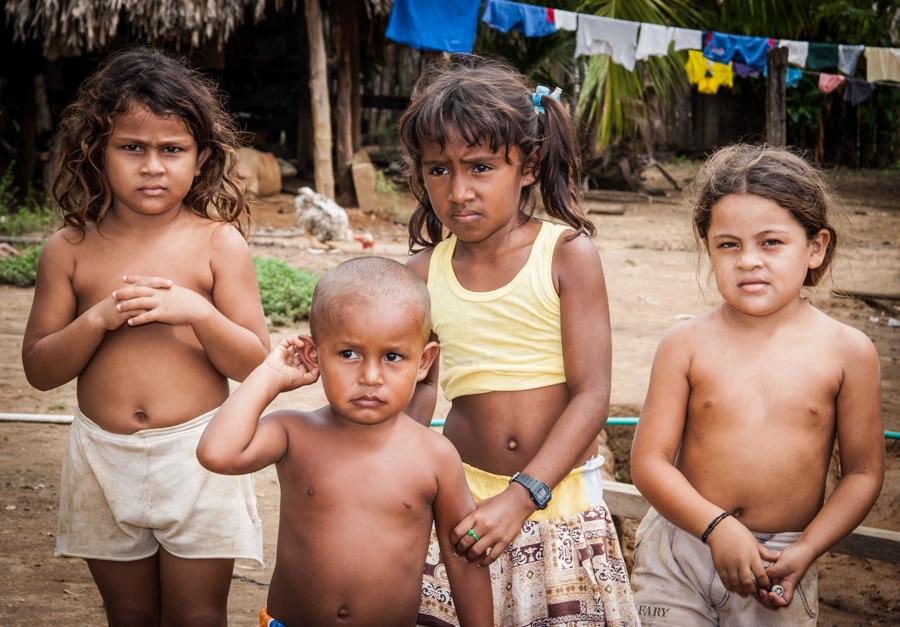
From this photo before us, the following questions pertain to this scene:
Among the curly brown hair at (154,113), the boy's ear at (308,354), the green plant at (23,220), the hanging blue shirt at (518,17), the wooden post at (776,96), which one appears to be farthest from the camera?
the hanging blue shirt at (518,17)

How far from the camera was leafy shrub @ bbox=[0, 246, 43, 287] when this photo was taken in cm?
749

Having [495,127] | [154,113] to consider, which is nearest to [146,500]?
[154,113]

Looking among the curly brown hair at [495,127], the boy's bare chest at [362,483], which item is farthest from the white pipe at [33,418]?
the boy's bare chest at [362,483]

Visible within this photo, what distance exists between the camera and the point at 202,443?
6.09ft

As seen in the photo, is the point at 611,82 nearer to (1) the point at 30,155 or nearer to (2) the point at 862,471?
(1) the point at 30,155

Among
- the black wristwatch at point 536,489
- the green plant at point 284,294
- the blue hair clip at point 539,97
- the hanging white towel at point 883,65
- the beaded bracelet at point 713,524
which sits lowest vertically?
the green plant at point 284,294

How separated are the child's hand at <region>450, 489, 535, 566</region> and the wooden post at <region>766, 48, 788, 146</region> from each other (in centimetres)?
869

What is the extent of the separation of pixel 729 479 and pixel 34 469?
297cm

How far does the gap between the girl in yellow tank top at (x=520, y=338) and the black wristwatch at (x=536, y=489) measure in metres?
0.03

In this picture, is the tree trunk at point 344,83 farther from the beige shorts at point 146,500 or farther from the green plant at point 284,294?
the beige shorts at point 146,500

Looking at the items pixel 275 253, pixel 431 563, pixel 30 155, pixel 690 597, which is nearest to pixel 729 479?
pixel 690 597

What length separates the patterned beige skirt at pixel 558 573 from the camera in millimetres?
2152

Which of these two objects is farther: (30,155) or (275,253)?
(30,155)

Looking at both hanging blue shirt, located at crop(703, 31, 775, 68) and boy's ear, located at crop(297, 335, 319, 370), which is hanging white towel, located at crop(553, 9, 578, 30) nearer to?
hanging blue shirt, located at crop(703, 31, 775, 68)
